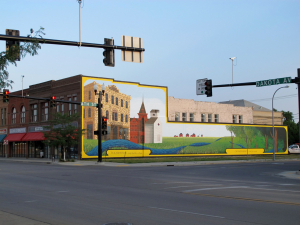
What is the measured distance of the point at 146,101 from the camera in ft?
166

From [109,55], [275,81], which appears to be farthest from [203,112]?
[109,55]

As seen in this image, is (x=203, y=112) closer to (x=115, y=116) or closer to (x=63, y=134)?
(x=115, y=116)

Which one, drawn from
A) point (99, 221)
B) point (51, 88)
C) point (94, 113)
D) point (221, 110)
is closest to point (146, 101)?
point (94, 113)

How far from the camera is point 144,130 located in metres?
49.9

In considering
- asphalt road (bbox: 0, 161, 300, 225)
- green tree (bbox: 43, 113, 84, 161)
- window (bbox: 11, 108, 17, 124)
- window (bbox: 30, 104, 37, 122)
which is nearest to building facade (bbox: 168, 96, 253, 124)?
window (bbox: 30, 104, 37, 122)

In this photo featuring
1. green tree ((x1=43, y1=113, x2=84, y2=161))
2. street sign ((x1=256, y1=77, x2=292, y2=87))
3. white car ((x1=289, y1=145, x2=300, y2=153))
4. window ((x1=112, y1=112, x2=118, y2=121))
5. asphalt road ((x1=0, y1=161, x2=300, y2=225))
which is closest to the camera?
asphalt road ((x1=0, y1=161, x2=300, y2=225))

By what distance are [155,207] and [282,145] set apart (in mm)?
60570

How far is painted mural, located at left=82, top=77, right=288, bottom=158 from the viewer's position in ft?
153

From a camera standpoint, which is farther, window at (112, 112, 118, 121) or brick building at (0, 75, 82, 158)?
brick building at (0, 75, 82, 158)

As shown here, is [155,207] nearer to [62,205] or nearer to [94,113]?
[62,205]

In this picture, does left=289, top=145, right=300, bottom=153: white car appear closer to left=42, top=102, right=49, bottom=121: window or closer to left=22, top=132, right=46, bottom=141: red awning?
left=42, top=102, right=49, bottom=121: window

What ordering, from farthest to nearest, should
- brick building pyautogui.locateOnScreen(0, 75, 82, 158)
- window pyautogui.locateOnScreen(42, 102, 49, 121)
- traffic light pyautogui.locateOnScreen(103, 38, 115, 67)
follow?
1. window pyautogui.locateOnScreen(42, 102, 49, 121)
2. brick building pyautogui.locateOnScreen(0, 75, 82, 158)
3. traffic light pyautogui.locateOnScreen(103, 38, 115, 67)

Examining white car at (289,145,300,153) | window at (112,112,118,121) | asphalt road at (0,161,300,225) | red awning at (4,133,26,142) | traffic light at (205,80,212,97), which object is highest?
traffic light at (205,80,212,97)

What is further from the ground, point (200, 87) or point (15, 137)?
point (200, 87)
